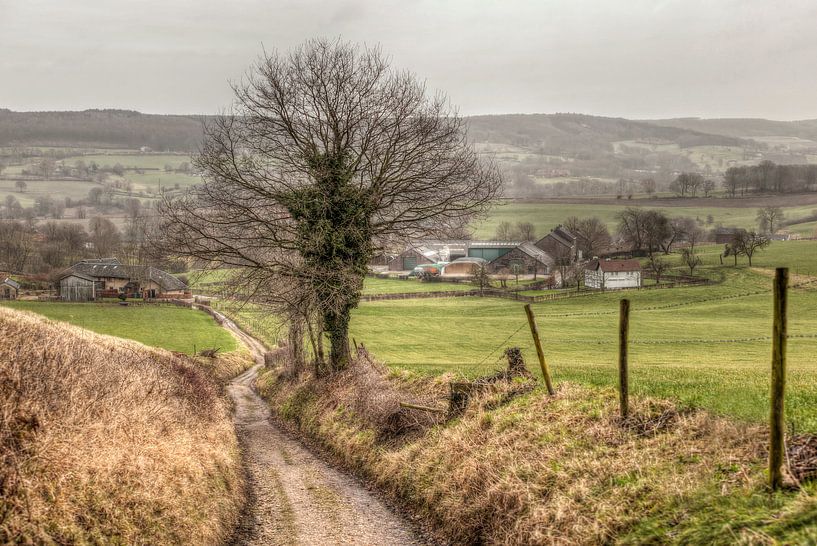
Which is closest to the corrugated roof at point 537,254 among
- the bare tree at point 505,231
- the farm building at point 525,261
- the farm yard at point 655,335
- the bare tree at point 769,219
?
the farm building at point 525,261

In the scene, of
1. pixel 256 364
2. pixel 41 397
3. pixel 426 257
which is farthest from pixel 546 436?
pixel 426 257

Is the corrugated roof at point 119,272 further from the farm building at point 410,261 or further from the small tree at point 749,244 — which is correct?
the small tree at point 749,244

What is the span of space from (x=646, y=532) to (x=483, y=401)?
7.05 metres

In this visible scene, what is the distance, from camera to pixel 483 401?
49.8 feet

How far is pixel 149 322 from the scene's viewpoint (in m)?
67.9

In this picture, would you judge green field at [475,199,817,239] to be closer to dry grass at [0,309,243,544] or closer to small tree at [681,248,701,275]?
small tree at [681,248,701,275]

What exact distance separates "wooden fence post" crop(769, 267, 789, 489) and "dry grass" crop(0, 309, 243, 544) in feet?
27.6

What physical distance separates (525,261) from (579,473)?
306 feet

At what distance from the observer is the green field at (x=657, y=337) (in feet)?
43.8

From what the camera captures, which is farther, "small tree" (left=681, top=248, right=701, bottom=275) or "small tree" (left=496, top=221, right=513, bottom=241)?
"small tree" (left=496, top=221, right=513, bottom=241)

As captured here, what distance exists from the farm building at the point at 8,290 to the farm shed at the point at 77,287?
4781 mm

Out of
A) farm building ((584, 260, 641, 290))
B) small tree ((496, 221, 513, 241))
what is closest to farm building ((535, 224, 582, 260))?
small tree ((496, 221, 513, 241))

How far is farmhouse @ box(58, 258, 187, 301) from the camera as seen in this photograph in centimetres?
8081

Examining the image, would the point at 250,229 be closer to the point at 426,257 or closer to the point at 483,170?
the point at 483,170
